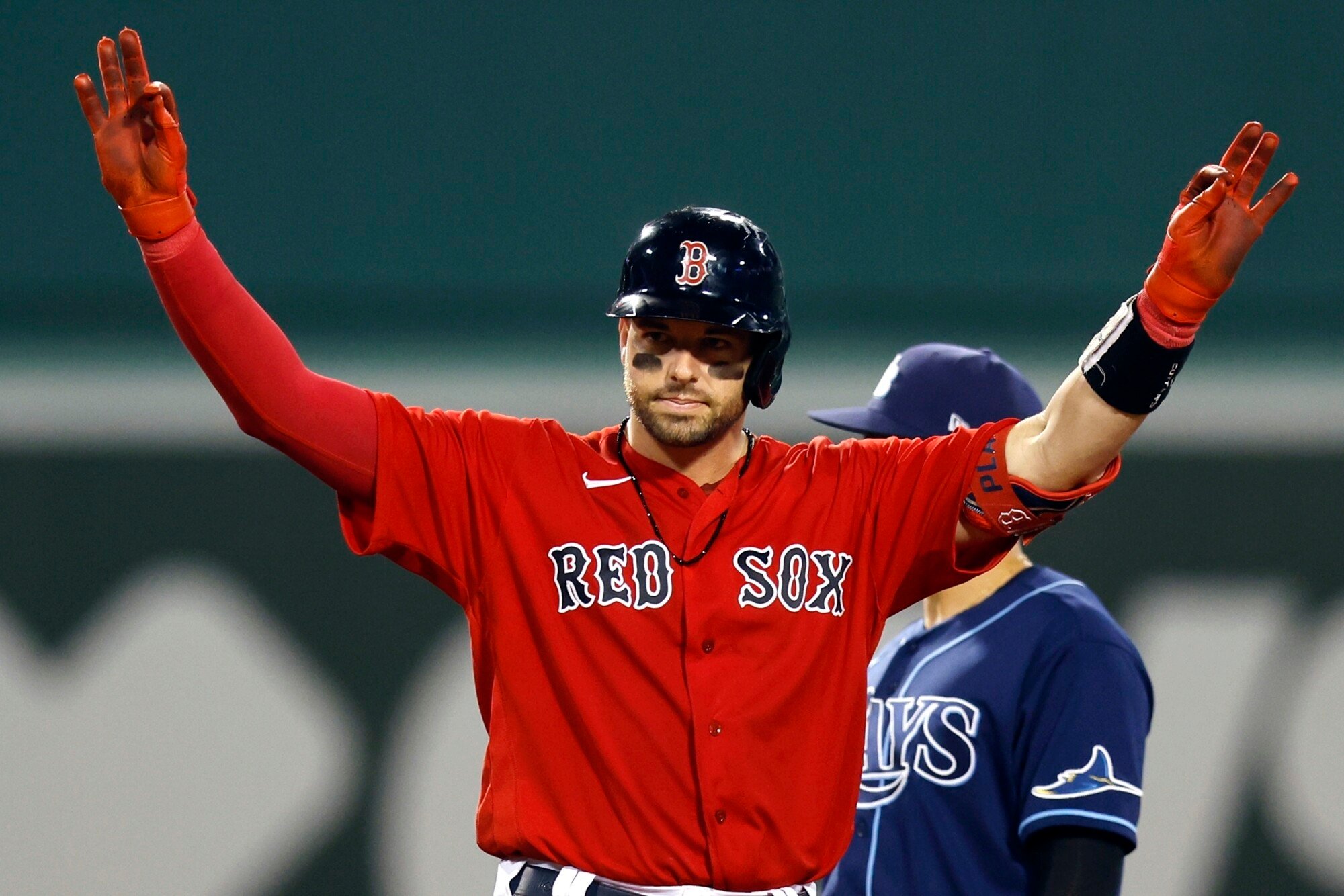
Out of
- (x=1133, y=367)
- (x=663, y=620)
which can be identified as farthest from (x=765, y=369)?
(x=1133, y=367)

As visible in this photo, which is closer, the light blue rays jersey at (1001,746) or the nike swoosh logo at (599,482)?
the nike swoosh logo at (599,482)

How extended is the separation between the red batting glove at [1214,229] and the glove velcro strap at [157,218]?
104 centimetres

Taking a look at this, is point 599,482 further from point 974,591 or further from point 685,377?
point 974,591

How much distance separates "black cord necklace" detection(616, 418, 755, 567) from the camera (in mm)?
1746

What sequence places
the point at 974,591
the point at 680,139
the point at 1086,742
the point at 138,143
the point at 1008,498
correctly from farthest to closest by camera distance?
the point at 680,139 < the point at 974,591 < the point at 1086,742 < the point at 1008,498 < the point at 138,143

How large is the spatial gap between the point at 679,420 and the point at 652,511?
123 millimetres

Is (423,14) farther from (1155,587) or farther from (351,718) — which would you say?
A: (1155,587)

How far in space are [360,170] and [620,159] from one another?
24.6 inches

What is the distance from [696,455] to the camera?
72.9 inches

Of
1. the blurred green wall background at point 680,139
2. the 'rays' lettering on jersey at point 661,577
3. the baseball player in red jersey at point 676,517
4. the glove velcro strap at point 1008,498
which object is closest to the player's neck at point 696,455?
the baseball player in red jersey at point 676,517

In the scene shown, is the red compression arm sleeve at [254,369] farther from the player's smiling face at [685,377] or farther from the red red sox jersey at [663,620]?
the player's smiling face at [685,377]

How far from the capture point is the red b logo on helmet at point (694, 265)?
5.79 ft

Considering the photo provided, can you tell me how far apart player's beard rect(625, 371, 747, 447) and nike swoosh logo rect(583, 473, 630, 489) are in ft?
0.24

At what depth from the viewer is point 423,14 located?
3523mm
